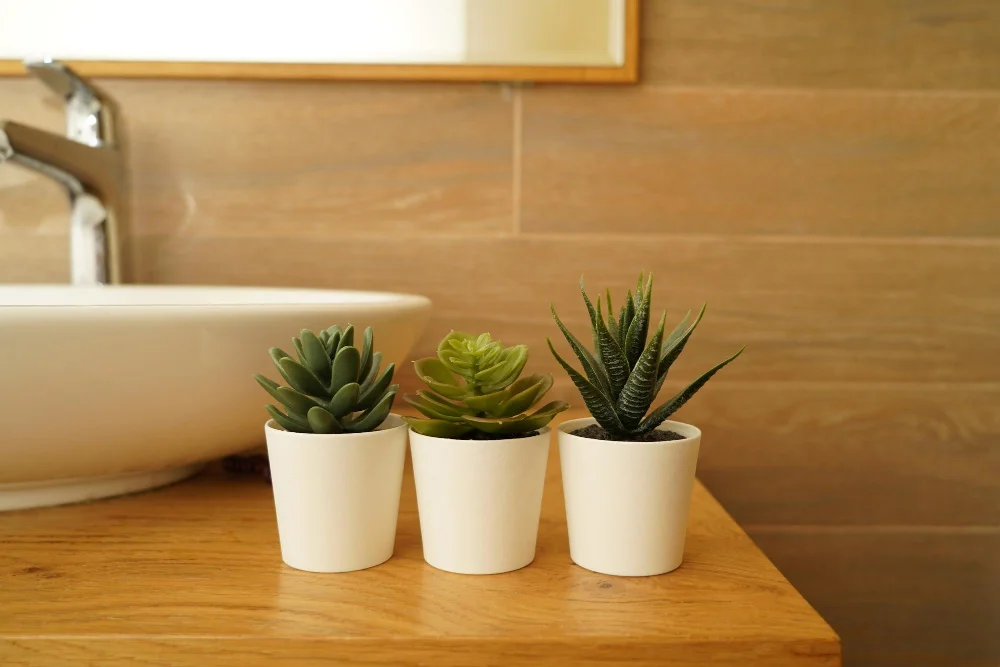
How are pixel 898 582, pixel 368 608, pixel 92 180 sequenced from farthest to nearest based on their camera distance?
pixel 898 582, pixel 92 180, pixel 368 608

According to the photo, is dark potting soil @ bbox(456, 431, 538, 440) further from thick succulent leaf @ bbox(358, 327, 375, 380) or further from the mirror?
the mirror

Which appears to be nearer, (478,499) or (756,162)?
(478,499)

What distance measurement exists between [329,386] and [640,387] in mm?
181

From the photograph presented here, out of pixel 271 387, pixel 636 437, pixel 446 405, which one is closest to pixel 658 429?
pixel 636 437

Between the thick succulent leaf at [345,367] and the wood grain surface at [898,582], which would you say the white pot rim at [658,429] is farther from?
the wood grain surface at [898,582]

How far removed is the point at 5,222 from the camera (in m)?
0.84

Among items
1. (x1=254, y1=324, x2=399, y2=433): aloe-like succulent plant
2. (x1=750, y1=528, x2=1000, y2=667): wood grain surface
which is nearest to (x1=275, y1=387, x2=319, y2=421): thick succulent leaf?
(x1=254, y1=324, x2=399, y2=433): aloe-like succulent plant

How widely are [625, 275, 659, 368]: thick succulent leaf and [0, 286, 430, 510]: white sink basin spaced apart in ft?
0.59

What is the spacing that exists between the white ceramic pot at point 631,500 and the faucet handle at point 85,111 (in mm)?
681

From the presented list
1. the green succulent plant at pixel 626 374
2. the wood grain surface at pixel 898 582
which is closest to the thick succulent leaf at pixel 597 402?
the green succulent plant at pixel 626 374

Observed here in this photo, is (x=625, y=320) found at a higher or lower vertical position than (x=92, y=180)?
lower

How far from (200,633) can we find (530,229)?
0.61 m

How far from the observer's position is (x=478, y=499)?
399mm

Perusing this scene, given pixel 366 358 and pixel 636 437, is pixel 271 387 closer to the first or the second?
pixel 366 358
